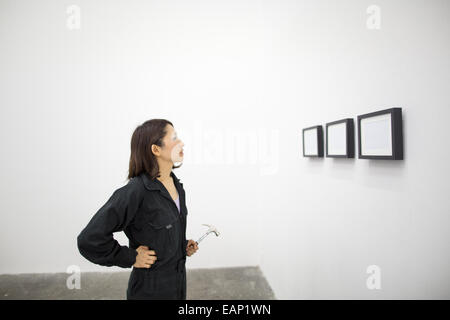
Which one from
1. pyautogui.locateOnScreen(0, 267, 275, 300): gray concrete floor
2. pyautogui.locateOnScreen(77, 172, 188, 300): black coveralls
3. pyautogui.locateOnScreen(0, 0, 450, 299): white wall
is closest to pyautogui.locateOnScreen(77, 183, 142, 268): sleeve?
pyautogui.locateOnScreen(77, 172, 188, 300): black coveralls

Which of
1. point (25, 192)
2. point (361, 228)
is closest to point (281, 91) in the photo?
point (361, 228)

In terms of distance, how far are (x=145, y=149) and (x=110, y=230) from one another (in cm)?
30

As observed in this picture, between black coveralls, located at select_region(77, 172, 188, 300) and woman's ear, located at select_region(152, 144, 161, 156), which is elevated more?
woman's ear, located at select_region(152, 144, 161, 156)

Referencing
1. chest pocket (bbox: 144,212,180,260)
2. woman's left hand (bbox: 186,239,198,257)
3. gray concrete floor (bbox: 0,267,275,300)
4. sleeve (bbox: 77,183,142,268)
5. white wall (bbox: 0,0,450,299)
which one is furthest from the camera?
white wall (bbox: 0,0,450,299)

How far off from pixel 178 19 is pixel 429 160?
2.31m

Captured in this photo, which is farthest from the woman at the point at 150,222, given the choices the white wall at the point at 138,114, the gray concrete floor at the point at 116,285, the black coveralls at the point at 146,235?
the gray concrete floor at the point at 116,285

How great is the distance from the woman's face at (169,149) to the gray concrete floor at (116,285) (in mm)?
1384

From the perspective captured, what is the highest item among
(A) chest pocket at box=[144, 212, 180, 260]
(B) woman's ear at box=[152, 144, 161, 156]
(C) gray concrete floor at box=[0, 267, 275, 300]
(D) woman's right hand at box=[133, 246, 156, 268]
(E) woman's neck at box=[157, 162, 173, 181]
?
(B) woman's ear at box=[152, 144, 161, 156]

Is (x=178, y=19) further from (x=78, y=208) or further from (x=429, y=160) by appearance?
(x=429, y=160)

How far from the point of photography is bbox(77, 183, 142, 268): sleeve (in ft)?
2.65

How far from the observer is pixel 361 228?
960 mm

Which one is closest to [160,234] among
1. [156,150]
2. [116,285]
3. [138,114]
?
[156,150]

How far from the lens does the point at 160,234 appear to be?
921 millimetres

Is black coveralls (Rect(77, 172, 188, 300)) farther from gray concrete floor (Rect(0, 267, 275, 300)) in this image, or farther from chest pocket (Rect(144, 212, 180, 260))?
gray concrete floor (Rect(0, 267, 275, 300))
